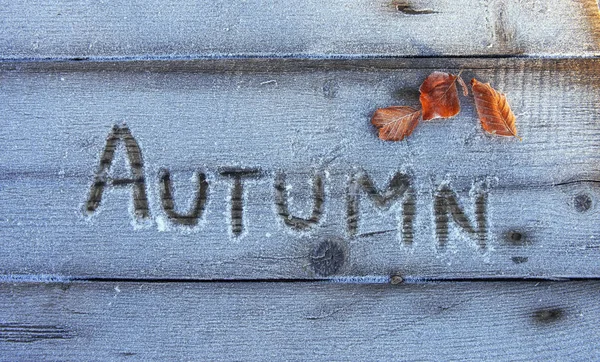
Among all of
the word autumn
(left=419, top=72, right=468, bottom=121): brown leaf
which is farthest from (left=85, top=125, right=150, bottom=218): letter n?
(left=419, top=72, right=468, bottom=121): brown leaf

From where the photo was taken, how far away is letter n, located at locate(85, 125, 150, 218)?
1.04 meters

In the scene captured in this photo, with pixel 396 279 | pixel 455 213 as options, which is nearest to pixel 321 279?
pixel 396 279

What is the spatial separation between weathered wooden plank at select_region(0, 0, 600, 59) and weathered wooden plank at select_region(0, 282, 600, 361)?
56 centimetres

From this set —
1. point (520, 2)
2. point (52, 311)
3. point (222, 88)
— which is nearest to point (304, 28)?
point (222, 88)

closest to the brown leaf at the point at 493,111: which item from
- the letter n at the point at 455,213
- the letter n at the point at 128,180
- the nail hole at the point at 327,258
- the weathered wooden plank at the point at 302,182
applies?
the weathered wooden plank at the point at 302,182

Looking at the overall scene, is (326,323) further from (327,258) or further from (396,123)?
(396,123)

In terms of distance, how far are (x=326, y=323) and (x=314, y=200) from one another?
290mm

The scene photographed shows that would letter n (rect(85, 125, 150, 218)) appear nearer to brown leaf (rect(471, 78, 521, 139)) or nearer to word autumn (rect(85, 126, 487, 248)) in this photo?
word autumn (rect(85, 126, 487, 248))

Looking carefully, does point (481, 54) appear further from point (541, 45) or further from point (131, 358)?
point (131, 358)

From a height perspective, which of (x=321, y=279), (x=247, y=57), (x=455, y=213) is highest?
(x=247, y=57)

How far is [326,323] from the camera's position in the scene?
1050 millimetres

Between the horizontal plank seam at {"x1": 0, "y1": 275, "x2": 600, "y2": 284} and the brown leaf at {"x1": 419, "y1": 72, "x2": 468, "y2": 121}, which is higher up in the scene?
the brown leaf at {"x1": 419, "y1": 72, "x2": 468, "y2": 121}

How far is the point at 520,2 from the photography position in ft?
3.49

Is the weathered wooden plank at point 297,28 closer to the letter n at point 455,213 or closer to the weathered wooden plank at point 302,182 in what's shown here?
the weathered wooden plank at point 302,182
